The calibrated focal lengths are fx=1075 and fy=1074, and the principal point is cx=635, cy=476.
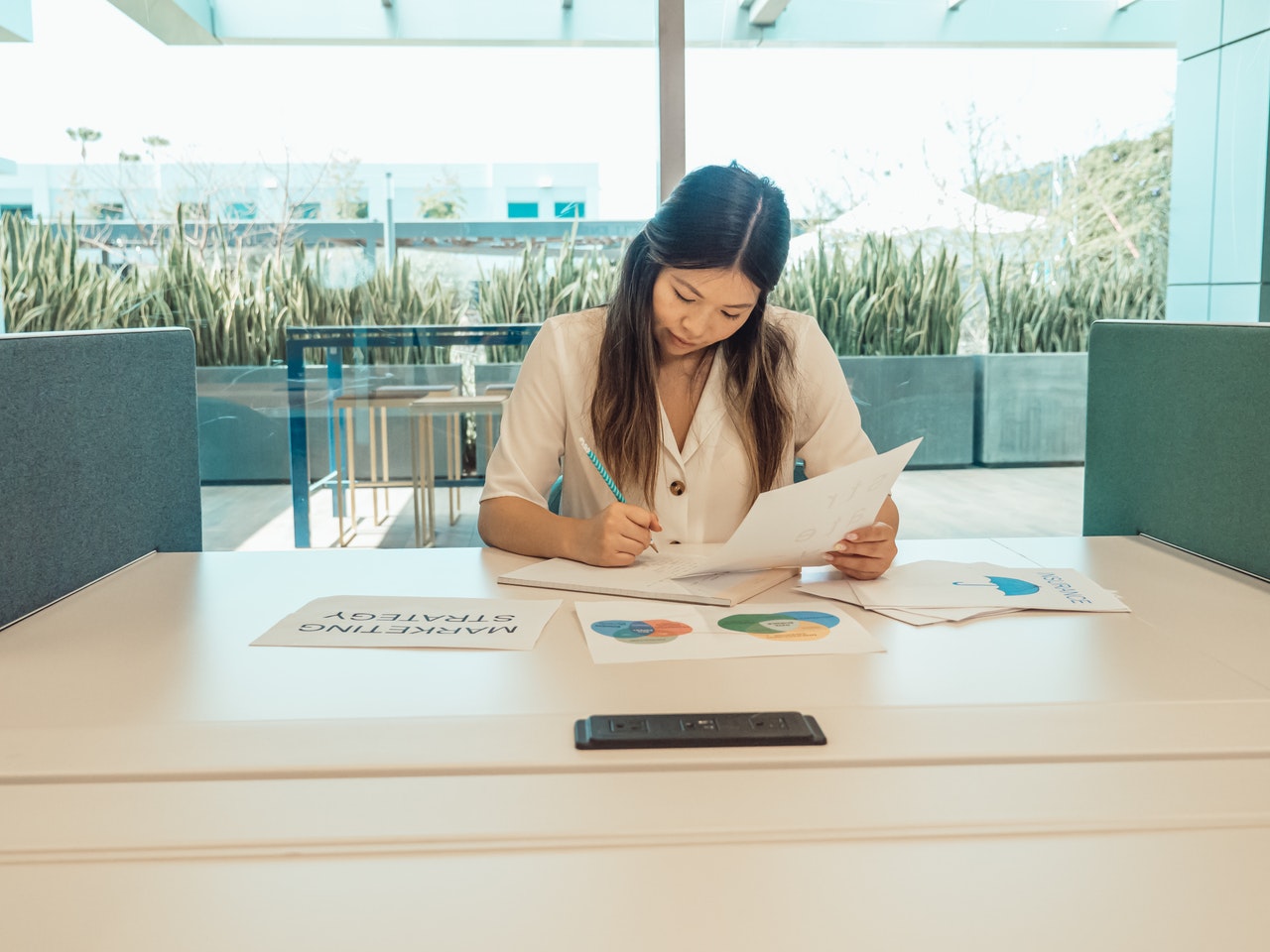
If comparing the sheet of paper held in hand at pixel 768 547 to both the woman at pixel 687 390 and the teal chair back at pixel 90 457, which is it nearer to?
the woman at pixel 687 390

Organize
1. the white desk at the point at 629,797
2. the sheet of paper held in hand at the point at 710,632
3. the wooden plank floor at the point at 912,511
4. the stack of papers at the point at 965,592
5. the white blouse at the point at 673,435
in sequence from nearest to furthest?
the white desk at the point at 629,797 → the sheet of paper held in hand at the point at 710,632 → the stack of papers at the point at 965,592 → the white blouse at the point at 673,435 → the wooden plank floor at the point at 912,511

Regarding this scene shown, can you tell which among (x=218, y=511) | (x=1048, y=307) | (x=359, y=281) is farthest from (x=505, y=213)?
(x=1048, y=307)

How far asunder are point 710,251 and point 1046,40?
2.71 metres

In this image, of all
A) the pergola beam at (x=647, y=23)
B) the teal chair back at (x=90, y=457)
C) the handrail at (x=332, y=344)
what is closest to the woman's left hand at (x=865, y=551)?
the teal chair back at (x=90, y=457)

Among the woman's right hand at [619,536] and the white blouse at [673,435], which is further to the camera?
the white blouse at [673,435]

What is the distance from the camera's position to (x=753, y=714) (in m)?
0.82

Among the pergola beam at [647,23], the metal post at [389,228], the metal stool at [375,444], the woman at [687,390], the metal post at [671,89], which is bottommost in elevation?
the metal stool at [375,444]

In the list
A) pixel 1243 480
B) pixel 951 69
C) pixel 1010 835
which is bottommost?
pixel 1010 835

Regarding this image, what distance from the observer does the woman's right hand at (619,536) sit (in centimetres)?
131

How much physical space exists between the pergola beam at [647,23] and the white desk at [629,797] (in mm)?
2707

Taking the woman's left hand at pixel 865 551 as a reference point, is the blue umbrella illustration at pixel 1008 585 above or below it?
below

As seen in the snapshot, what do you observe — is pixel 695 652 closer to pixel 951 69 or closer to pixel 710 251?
pixel 710 251

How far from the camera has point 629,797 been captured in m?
0.70

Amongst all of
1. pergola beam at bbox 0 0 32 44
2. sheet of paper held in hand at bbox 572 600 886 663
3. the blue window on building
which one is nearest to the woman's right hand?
sheet of paper held in hand at bbox 572 600 886 663
